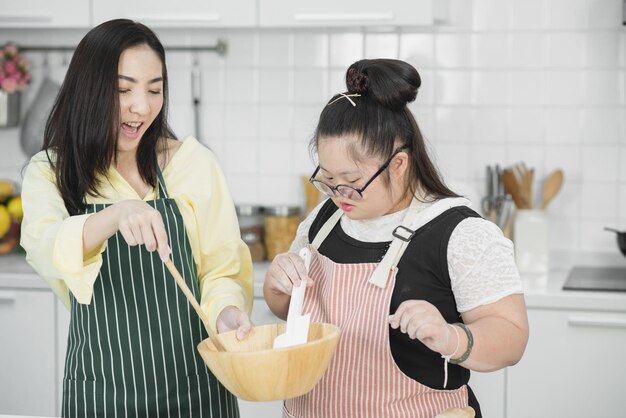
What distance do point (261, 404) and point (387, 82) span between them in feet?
5.04

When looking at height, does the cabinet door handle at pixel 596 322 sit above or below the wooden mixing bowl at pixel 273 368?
below

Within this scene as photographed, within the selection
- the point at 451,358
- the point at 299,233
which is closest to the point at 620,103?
the point at 299,233

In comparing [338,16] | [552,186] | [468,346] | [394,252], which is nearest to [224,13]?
[338,16]

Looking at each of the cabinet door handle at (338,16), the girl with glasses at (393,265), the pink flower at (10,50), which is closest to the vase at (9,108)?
the pink flower at (10,50)

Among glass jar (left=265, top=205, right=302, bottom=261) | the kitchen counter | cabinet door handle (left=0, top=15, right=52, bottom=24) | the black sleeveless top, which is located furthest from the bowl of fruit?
the black sleeveless top

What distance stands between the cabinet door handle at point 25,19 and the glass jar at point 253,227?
0.87m

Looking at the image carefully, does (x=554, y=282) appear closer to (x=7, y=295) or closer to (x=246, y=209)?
(x=246, y=209)

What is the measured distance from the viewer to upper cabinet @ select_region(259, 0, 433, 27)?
284cm

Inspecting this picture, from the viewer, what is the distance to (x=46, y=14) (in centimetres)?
300

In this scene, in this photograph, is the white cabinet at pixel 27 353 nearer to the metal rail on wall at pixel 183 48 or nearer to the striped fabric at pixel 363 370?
the metal rail on wall at pixel 183 48

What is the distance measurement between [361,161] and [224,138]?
1846 millimetres

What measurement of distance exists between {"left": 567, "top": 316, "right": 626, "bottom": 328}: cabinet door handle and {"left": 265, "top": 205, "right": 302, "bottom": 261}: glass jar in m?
0.96

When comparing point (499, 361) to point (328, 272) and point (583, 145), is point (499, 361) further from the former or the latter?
point (583, 145)

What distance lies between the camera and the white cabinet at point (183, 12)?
9.57 feet
